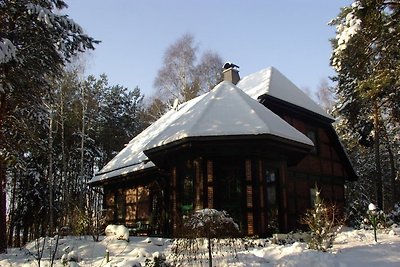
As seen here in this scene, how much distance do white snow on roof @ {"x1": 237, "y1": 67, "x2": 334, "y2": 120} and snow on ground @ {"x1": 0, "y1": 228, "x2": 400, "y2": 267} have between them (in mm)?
7104

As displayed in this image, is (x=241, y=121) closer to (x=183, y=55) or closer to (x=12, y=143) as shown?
(x=12, y=143)

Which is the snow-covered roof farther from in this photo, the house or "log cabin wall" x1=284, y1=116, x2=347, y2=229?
"log cabin wall" x1=284, y1=116, x2=347, y2=229

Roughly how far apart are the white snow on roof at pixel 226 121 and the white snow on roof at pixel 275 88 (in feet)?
8.04

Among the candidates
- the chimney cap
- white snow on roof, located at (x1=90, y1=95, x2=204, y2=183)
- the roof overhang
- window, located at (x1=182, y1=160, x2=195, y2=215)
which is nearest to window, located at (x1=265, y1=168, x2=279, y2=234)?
the roof overhang

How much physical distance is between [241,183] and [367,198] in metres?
23.4

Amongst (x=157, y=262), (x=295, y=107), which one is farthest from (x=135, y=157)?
(x=157, y=262)

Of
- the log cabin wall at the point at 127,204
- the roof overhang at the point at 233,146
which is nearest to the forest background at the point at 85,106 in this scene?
the log cabin wall at the point at 127,204

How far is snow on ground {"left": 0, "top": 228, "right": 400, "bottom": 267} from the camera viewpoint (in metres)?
7.93

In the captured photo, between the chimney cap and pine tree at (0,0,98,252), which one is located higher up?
the chimney cap

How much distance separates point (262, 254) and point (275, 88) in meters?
10.4

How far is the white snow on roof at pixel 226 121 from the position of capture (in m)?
12.5

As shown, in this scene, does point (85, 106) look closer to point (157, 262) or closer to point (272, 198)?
point (272, 198)

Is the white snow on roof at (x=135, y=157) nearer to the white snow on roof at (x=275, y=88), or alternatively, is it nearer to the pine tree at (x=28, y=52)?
the white snow on roof at (x=275, y=88)

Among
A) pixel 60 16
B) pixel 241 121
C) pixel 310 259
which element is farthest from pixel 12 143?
pixel 310 259
